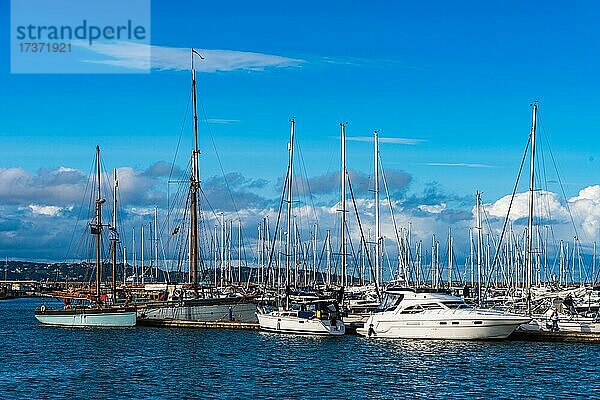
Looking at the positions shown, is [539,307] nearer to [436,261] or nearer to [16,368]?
[16,368]

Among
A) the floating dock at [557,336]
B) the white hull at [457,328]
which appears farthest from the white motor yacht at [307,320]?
the floating dock at [557,336]

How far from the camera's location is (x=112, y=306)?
95.2 metres

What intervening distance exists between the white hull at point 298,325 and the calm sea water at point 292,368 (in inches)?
39.5

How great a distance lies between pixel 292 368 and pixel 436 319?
15.3m

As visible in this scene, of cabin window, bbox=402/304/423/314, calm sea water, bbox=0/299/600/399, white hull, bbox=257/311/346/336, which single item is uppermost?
cabin window, bbox=402/304/423/314

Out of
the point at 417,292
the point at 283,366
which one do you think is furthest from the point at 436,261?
the point at 283,366

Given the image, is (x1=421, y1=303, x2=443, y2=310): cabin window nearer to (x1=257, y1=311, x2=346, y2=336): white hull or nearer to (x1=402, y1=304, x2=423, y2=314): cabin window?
(x1=402, y1=304, x2=423, y2=314): cabin window

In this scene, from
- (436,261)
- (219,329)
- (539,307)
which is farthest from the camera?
(436,261)

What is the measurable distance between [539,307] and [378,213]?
59.0ft

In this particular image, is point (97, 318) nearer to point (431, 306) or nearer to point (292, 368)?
point (431, 306)

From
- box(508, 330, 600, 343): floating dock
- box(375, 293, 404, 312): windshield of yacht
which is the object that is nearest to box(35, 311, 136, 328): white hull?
box(375, 293, 404, 312): windshield of yacht

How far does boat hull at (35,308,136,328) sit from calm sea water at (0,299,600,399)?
Result: 11140 millimetres

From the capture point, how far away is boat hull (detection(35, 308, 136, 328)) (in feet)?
300

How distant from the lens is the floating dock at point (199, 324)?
8475cm
